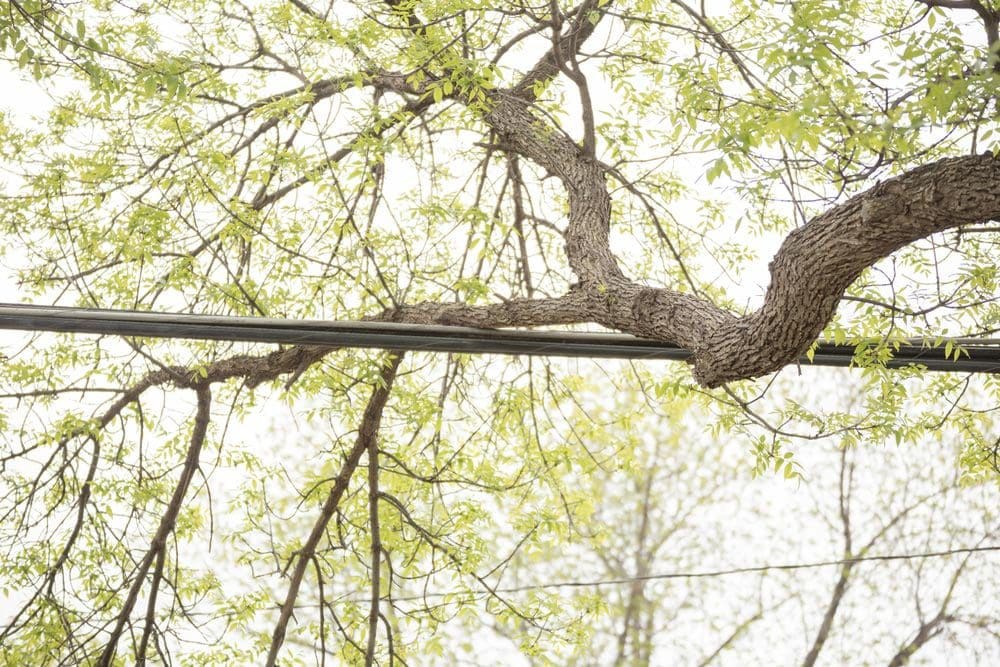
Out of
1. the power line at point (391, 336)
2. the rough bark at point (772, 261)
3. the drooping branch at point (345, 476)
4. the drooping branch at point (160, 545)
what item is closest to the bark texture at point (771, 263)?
the rough bark at point (772, 261)

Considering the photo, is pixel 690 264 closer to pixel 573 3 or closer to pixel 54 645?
pixel 573 3

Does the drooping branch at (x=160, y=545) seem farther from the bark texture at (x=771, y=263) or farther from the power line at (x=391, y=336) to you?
the power line at (x=391, y=336)

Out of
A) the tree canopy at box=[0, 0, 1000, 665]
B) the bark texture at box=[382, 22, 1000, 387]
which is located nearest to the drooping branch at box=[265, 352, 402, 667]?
the tree canopy at box=[0, 0, 1000, 665]

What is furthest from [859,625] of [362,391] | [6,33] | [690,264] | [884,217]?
[6,33]

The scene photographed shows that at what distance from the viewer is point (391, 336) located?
2.44 m

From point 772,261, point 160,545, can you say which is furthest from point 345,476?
point 772,261

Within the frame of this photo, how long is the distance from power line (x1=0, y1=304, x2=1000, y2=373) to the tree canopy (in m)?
0.08

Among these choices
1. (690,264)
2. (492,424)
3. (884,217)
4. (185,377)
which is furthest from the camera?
(690,264)

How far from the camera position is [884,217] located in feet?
6.05

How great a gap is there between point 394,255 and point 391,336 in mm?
1243

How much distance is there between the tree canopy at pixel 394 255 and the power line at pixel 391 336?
8cm

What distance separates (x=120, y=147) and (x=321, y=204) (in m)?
0.73

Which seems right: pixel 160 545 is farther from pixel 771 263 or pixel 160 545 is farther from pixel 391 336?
pixel 771 263

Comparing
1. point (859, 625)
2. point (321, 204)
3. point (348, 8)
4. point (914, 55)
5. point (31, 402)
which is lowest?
point (859, 625)
